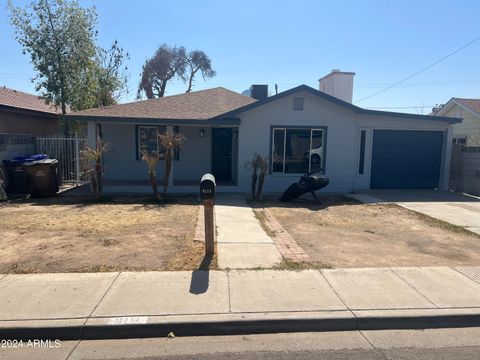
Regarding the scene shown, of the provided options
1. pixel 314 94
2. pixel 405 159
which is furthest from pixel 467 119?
pixel 314 94

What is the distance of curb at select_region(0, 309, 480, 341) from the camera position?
12.8 ft

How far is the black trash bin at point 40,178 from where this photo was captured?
11977mm

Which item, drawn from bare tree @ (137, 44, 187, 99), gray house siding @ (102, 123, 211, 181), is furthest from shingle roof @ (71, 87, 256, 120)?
bare tree @ (137, 44, 187, 99)

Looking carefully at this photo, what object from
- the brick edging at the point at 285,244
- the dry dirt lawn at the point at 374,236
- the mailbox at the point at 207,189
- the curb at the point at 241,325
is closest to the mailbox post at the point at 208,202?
the mailbox at the point at 207,189

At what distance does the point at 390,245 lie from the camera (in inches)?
282

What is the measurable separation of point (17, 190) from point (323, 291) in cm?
1164

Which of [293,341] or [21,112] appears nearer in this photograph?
[293,341]

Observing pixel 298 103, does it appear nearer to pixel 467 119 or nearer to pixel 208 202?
pixel 208 202

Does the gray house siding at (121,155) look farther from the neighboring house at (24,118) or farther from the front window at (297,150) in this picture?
the front window at (297,150)

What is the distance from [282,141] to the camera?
1389cm

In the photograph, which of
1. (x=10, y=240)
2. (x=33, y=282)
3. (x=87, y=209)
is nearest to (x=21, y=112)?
(x=87, y=209)

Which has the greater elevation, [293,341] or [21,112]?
[21,112]

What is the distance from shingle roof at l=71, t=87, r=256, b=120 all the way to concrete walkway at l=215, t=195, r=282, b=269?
4888 mm

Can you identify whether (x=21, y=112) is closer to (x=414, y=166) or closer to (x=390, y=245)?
(x=390, y=245)
